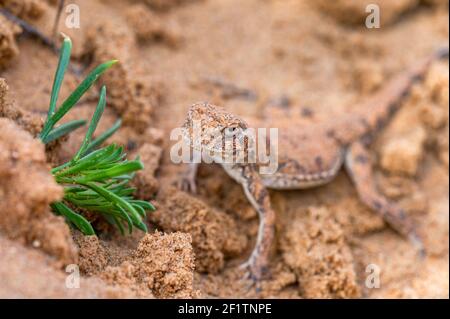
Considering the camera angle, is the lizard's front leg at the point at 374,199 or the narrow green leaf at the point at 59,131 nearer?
the narrow green leaf at the point at 59,131

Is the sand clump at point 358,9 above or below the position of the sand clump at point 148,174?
above

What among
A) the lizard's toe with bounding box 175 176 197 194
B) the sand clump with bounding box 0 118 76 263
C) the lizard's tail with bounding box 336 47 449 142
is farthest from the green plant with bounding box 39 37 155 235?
the lizard's tail with bounding box 336 47 449 142

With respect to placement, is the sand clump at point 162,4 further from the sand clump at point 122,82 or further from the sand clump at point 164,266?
the sand clump at point 164,266

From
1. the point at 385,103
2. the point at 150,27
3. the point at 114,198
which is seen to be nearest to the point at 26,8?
the point at 150,27

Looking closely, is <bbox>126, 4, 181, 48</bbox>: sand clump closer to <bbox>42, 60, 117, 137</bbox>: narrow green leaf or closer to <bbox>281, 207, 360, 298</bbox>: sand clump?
<bbox>42, 60, 117, 137</bbox>: narrow green leaf

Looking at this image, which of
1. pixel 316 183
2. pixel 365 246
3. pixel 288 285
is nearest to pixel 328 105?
pixel 316 183

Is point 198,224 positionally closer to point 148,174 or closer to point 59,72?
point 148,174

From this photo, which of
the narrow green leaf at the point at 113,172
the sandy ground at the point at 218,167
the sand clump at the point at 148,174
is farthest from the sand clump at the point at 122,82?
the narrow green leaf at the point at 113,172
